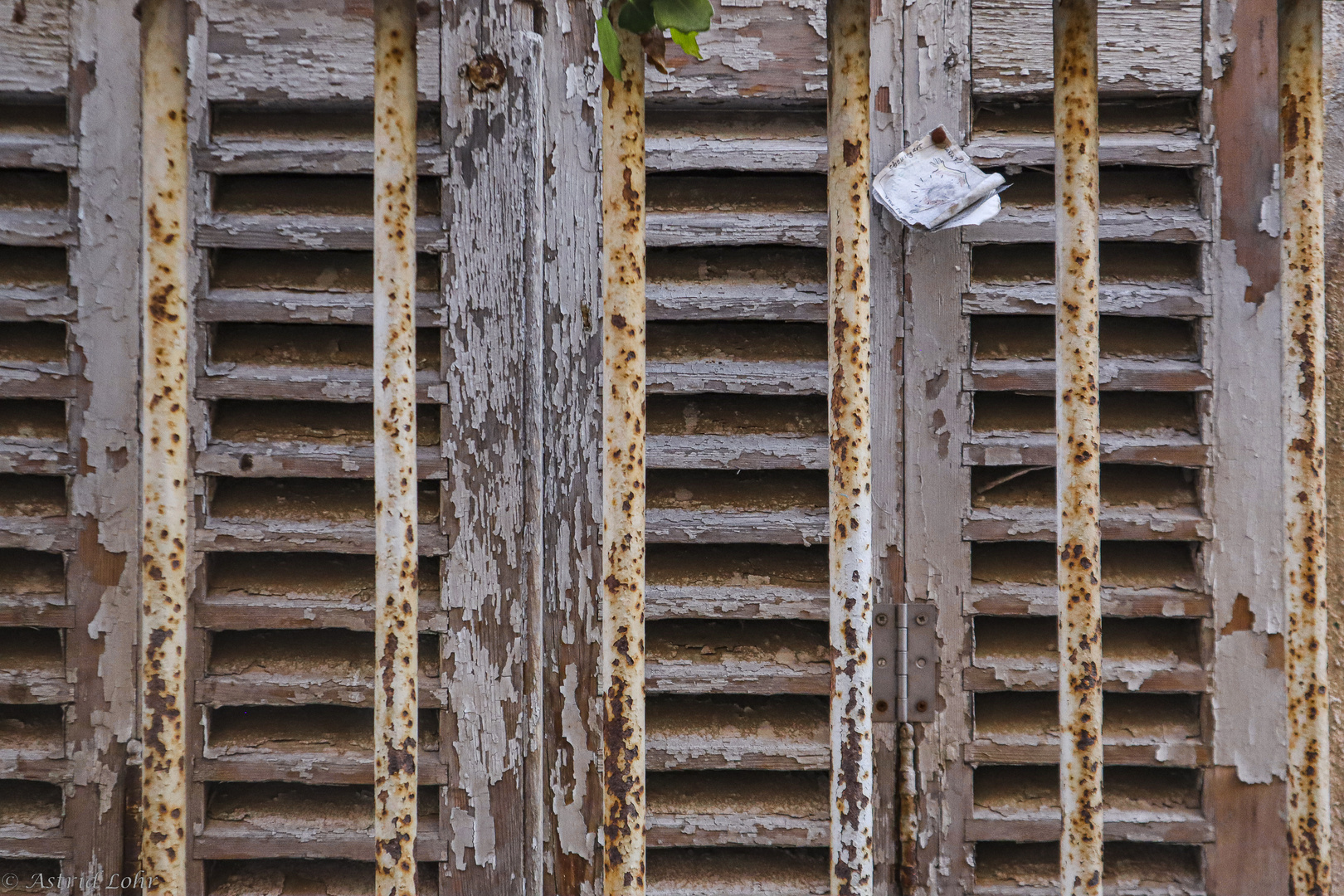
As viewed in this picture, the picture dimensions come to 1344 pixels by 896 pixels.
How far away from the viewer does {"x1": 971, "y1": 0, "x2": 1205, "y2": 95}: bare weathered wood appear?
4.07 feet

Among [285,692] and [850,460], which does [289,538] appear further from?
[850,460]

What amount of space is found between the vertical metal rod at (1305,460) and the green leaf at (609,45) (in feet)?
1.67

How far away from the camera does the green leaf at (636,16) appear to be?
0.52 m

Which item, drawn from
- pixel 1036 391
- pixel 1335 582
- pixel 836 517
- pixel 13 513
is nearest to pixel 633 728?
pixel 836 517

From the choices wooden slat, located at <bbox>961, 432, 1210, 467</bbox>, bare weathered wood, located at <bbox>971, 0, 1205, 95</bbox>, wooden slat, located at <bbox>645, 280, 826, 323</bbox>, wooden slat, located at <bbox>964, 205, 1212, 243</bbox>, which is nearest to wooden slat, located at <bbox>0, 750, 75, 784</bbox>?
wooden slat, located at <bbox>645, 280, 826, 323</bbox>

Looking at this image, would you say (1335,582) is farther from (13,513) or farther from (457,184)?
(13,513)

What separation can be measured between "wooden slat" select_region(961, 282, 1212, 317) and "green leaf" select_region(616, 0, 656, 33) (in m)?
0.88

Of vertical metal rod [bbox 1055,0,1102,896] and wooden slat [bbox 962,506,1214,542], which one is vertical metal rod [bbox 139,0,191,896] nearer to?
vertical metal rod [bbox 1055,0,1102,896]

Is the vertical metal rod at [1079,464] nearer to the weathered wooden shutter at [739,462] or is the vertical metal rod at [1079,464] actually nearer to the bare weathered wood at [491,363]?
the weathered wooden shutter at [739,462]

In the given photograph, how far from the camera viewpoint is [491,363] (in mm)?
1248

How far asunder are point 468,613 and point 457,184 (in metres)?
0.71

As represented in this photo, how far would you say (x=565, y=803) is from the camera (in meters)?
1.23

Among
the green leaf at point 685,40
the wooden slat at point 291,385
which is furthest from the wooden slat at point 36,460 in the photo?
the green leaf at point 685,40

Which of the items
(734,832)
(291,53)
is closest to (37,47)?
(291,53)
